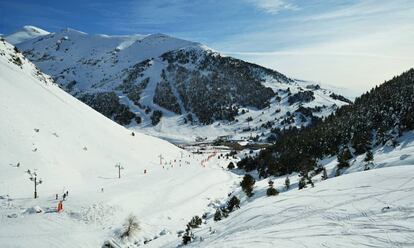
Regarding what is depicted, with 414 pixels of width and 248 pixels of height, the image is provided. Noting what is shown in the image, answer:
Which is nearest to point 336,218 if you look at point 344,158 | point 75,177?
point 344,158

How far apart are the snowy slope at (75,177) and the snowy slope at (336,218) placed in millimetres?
10995

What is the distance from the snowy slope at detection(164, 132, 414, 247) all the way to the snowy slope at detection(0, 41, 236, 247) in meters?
11.0

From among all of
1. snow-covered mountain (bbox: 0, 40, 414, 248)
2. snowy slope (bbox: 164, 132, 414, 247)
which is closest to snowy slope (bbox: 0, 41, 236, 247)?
snow-covered mountain (bbox: 0, 40, 414, 248)

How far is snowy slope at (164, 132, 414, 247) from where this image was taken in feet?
42.4

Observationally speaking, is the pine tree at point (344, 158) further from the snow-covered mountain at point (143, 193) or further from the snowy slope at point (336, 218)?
the snowy slope at point (336, 218)

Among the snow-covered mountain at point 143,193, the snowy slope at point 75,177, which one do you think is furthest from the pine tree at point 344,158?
the snowy slope at point 75,177

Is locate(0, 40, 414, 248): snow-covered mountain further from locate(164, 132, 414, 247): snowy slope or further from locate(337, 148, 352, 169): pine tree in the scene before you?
locate(337, 148, 352, 169): pine tree

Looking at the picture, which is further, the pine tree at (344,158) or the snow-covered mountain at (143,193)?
the pine tree at (344,158)

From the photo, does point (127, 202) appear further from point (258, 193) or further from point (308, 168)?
point (308, 168)

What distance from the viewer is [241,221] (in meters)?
20.0

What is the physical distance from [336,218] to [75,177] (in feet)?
112

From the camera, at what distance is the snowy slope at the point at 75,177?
29311mm

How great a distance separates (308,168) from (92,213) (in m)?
22.9

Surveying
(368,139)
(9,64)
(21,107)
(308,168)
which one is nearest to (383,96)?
(368,139)
